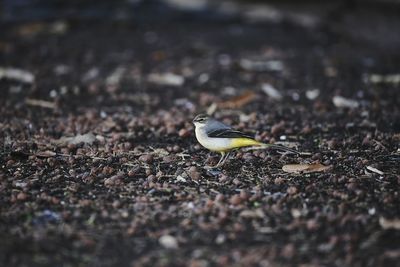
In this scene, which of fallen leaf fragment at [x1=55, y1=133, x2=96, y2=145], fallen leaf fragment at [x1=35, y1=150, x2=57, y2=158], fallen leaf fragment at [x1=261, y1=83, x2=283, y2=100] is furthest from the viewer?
fallen leaf fragment at [x1=261, y1=83, x2=283, y2=100]

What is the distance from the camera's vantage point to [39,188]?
16.8ft

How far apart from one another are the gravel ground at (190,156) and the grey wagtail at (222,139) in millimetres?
185

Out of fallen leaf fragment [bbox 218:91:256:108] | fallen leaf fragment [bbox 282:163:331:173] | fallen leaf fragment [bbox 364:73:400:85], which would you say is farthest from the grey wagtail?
fallen leaf fragment [bbox 364:73:400:85]

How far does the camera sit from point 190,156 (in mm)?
6133

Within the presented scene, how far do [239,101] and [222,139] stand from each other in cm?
270

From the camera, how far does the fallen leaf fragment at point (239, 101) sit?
A: 325 inches

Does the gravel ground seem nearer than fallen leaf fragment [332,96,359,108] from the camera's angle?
Yes

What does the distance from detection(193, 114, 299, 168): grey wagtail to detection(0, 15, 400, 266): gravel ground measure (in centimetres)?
19

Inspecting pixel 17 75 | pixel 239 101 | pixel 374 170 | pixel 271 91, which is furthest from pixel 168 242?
pixel 17 75

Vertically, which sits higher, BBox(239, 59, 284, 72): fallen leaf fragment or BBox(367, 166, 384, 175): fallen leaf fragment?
BBox(367, 166, 384, 175): fallen leaf fragment

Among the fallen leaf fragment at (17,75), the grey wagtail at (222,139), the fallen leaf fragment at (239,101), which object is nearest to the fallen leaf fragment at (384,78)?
the fallen leaf fragment at (239,101)

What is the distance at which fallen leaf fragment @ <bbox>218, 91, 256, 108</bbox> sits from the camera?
825 cm

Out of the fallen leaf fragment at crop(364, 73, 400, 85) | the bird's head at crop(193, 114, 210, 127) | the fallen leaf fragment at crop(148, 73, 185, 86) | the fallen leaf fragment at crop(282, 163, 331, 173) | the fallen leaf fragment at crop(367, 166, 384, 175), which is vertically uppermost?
the bird's head at crop(193, 114, 210, 127)

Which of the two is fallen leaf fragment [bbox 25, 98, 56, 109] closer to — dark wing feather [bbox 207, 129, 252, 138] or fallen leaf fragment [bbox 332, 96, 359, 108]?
dark wing feather [bbox 207, 129, 252, 138]
